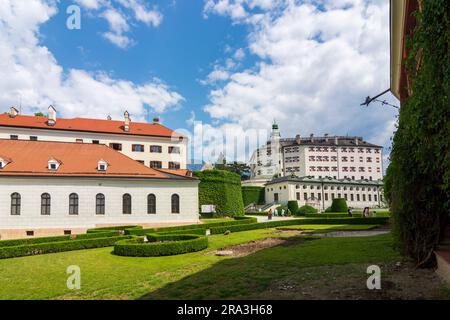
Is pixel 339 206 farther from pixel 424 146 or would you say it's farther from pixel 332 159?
pixel 424 146

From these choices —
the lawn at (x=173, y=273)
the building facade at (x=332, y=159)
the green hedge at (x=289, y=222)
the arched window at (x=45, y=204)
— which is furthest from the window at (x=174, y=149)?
the lawn at (x=173, y=273)

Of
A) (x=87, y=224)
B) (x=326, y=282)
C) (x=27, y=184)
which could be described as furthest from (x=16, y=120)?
(x=326, y=282)

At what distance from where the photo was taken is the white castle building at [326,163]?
271 ft

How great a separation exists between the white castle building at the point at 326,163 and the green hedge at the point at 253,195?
5.39 feet

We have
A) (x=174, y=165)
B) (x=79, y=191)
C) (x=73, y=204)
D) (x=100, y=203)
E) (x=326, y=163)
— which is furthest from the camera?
(x=326, y=163)

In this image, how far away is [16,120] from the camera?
54.3 m

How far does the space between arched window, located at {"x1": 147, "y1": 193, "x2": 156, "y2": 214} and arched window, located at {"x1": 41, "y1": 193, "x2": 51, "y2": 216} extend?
9722 millimetres

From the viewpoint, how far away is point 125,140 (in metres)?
58.6

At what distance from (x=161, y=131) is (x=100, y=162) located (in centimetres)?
2927

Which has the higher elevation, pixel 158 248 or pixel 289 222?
pixel 158 248

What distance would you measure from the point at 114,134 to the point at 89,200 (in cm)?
2699

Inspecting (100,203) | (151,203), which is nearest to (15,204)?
(100,203)
